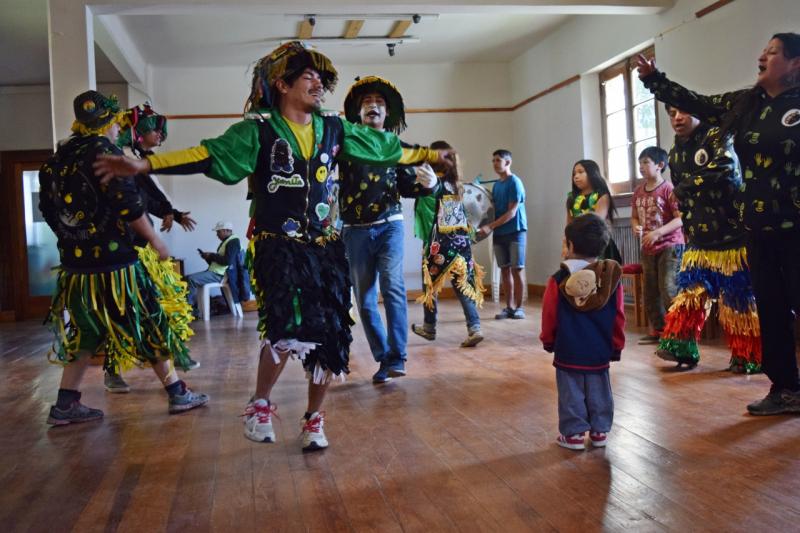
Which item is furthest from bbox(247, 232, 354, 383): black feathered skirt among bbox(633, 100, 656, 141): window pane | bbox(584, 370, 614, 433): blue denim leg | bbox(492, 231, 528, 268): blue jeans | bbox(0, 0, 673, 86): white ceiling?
bbox(633, 100, 656, 141): window pane

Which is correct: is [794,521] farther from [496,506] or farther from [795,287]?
[795,287]

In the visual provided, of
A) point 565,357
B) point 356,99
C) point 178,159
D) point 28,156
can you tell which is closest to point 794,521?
point 565,357

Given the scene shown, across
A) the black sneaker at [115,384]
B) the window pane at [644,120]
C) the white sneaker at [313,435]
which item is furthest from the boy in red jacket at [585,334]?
the window pane at [644,120]

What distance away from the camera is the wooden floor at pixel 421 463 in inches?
80.7

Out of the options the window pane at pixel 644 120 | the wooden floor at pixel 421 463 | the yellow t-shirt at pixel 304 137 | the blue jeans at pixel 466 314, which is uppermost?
the window pane at pixel 644 120

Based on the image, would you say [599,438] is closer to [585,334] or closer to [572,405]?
[572,405]

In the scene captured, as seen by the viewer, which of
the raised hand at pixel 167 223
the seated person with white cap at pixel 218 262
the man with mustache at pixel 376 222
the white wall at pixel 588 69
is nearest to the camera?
the raised hand at pixel 167 223

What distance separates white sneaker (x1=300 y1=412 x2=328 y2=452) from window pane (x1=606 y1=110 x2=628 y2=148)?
5938 millimetres

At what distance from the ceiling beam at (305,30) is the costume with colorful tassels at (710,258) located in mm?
5047

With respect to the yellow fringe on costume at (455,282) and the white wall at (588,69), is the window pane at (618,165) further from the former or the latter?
the yellow fringe on costume at (455,282)

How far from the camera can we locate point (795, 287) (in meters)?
2.98

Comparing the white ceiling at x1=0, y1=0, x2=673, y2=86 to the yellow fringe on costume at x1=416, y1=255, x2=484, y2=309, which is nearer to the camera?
the yellow fringe on costume at x1=416, y1=255, x2=484, y2=309

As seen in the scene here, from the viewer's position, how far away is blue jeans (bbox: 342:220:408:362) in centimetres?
406

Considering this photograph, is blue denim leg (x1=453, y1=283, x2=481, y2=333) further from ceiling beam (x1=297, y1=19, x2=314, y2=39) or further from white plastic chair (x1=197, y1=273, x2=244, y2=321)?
white plastic chair (x1=197, y1=273, x2=244, y2=321)
